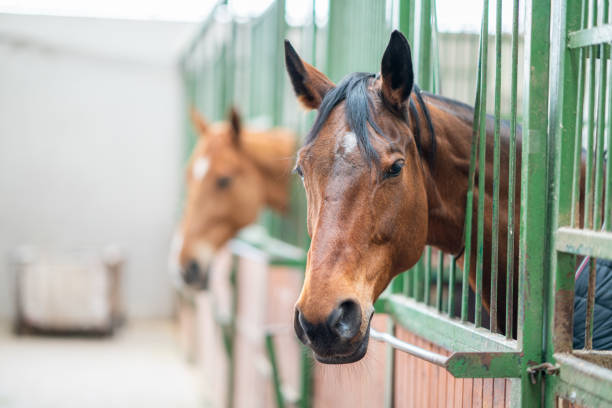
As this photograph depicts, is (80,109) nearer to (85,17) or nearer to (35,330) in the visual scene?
(85,17)

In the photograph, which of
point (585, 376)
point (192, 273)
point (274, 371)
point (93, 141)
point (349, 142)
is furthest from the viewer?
point (93, 141)

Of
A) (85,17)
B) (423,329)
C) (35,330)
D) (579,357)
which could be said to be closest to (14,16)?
(85,17)

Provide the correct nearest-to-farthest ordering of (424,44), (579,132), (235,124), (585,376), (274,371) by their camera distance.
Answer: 1. (585,376)
2. (579,132)
3. (424,44)
4. (274,371)
5. (235,124)

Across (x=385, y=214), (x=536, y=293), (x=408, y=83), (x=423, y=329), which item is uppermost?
(x=408, y=83)

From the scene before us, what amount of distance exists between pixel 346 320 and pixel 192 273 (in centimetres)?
278

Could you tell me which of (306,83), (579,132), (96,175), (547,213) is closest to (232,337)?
(306,83)

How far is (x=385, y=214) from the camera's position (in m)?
1.43

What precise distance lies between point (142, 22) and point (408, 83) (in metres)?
7.00

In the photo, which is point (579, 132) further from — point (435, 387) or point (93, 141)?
point (93, 141)

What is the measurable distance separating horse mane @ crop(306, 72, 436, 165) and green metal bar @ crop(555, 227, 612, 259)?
0.36 m

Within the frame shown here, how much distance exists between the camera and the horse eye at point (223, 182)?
12.8ft

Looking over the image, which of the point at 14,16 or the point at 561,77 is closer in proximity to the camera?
A: the point at 561,77

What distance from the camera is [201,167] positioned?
12.9 ft

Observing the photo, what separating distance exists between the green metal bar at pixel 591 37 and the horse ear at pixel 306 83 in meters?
0.56
